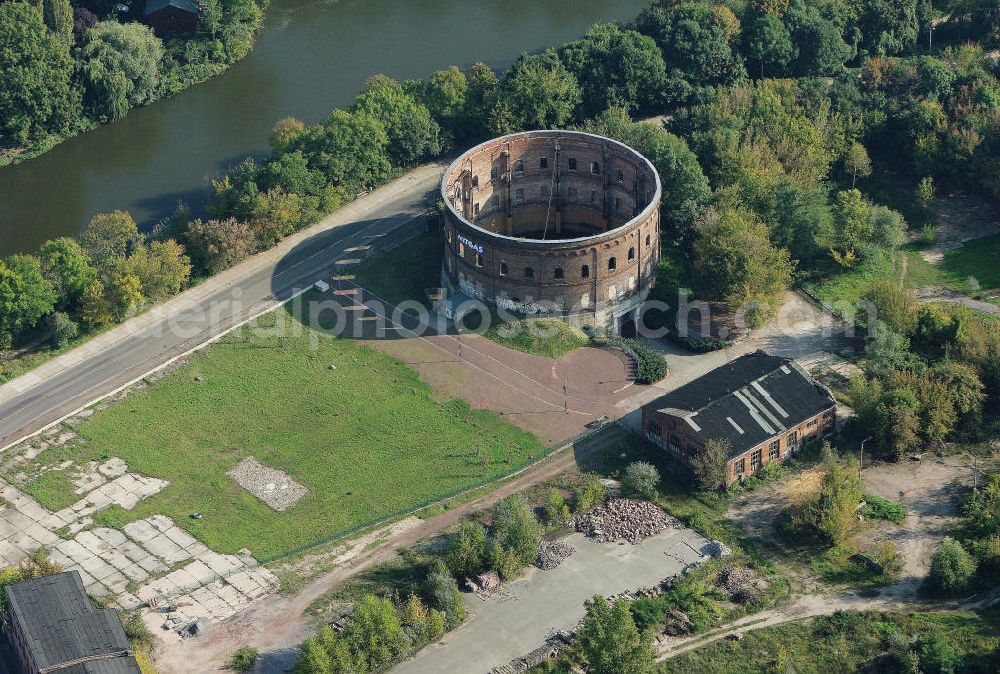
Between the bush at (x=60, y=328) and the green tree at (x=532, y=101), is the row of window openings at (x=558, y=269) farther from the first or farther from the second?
the bush at (x=60, y=328)

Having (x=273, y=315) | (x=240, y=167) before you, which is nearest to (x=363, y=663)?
(x=273, y=315)

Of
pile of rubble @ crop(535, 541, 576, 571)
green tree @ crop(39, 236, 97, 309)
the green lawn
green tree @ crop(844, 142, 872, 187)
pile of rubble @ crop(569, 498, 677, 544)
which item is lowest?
pile of rubble @ crop(535, 541, 576, 571)

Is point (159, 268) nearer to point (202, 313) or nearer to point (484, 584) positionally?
point (202, 313)

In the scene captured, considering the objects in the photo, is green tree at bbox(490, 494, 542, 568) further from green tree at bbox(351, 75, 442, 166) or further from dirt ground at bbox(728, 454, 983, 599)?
Answer: green tree at bbox(351, 75, 442, 166)

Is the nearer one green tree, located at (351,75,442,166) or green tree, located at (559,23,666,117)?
green tree, located at (351,75,442,166)

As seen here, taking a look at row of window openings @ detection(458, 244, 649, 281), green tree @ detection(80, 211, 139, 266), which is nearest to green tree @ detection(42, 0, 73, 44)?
green tree @ detection(80, 211, 139, 266)

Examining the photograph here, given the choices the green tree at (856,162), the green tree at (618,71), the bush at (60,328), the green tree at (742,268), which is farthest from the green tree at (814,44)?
the bush at (60,328)

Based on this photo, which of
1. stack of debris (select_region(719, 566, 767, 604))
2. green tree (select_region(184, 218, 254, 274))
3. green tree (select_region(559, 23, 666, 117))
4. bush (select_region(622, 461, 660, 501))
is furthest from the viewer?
green tree (select_region(559, 23, 666, 117))
